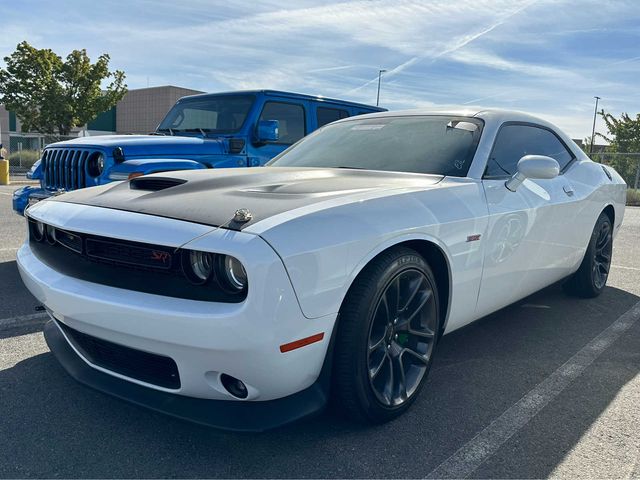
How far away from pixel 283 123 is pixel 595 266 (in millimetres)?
3651

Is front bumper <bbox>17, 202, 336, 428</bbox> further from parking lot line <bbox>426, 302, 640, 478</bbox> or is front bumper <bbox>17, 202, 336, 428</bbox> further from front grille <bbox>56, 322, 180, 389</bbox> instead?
parking lot line <bbox>426, 302, 640, 478</bbox>

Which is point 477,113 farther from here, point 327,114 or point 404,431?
point 327,114

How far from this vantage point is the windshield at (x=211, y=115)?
6387 millimetres

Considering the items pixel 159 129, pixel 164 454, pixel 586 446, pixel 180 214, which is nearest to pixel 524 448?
pixel 586 446

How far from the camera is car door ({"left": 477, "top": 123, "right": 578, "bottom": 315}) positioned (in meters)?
3.16

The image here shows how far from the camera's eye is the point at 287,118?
6.70 m

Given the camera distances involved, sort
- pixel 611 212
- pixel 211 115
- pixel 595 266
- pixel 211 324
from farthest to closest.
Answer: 1. pixel 211 115
2. pixel 611 212
3. pixel 595 266
4. pixel 211 324

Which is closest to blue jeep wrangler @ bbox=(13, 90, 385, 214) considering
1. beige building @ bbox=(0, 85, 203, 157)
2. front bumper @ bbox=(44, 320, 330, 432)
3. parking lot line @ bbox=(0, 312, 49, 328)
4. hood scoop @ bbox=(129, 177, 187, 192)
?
parking lot line @ bbox=(0, 312, 49, 328)

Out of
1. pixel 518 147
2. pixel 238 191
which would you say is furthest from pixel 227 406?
pixel 518 147

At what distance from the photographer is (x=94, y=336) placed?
232cm

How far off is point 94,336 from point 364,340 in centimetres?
109

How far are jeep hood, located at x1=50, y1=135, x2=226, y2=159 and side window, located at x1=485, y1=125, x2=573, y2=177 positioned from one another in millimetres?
3204

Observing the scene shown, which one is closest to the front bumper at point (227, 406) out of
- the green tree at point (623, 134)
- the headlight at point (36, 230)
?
the headlight at point (36, 230)

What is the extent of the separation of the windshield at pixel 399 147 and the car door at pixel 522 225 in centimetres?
20
